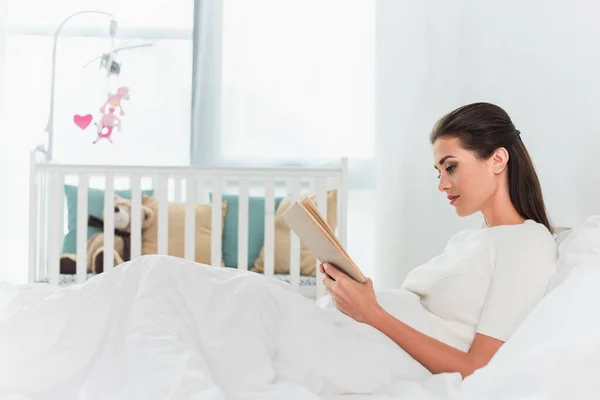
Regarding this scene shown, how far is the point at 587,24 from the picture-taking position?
58.8 inches

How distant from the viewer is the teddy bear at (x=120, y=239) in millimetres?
2906

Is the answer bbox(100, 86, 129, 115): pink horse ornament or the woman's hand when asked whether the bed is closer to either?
the woman's hand

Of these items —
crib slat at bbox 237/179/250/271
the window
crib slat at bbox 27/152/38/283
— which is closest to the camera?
crib slat at bbox 27/152/38/283

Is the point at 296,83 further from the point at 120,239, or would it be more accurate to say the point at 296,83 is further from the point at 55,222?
the point at 55,222

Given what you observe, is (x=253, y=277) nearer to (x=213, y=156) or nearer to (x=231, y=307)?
(x=231, y=307)

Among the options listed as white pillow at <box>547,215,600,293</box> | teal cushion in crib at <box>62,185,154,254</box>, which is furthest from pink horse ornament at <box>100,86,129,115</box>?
white pillow at <box>547,215,600,293</box>

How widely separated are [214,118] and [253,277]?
2.64 m

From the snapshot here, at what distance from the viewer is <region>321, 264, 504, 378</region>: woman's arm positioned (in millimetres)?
1299

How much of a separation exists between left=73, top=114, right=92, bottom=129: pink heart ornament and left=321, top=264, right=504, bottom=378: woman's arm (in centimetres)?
251

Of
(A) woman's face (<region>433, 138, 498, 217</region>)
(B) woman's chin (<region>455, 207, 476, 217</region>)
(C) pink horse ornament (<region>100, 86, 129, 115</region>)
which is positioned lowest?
(B) woman's chin (<region>455, 207, 476, 217</region>)

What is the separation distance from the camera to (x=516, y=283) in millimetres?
1307

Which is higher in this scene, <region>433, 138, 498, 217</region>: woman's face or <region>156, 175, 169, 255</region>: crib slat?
<region>433, 138, 498, 217</region>: woman's face

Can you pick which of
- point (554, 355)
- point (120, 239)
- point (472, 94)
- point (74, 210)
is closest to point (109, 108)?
point (74, 210)

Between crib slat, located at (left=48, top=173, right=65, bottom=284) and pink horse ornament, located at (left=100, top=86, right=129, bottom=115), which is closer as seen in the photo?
crib slat, located at (left=48, top=173, right=65, bottom=284)
